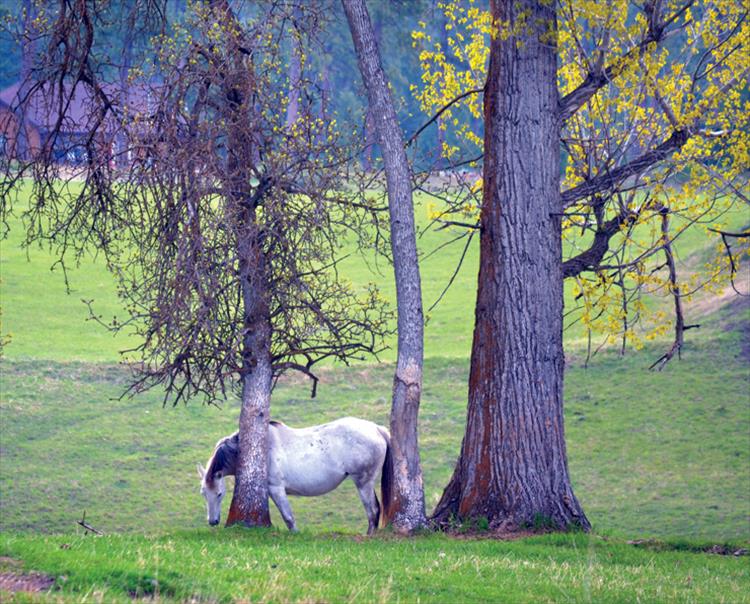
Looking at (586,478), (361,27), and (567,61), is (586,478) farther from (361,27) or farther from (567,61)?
(361,27)

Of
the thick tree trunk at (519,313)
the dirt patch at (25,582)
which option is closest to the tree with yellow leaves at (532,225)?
the thick tree trunk at (519,313)

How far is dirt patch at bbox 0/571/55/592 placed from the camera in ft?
24.6

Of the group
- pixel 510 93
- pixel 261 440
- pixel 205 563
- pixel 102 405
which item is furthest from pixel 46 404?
pixel 205 563

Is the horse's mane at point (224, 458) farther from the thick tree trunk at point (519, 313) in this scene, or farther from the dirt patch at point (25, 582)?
the dirt patch at point (25, 582)

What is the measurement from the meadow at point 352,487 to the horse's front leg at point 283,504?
0.84 m

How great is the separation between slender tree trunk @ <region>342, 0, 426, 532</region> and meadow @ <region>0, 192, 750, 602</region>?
3.14 ft

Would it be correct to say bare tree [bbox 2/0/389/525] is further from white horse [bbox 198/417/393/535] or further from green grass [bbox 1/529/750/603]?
green grass [bbox 1/529/750/603]

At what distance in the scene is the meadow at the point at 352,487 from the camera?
28.7 ft

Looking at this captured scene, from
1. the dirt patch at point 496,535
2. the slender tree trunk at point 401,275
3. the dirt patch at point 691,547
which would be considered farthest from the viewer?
the slender tree trunk at point 401,275

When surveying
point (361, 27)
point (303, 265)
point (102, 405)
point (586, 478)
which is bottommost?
point (586, 478)

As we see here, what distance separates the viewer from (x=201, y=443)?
25625 mm

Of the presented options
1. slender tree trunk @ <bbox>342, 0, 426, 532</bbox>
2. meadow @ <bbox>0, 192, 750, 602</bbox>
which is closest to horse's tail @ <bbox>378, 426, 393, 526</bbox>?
slender tree trunk @ <bbox>342, 0, 426, 532</bbox>

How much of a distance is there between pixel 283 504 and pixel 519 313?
5.06m

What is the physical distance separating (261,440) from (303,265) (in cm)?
268
